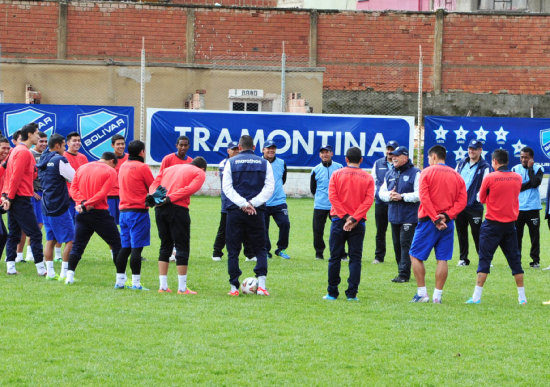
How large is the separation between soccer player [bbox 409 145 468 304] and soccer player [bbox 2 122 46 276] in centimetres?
502

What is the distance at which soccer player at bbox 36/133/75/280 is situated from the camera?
11.9m

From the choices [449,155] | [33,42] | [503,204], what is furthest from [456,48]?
[503,204]

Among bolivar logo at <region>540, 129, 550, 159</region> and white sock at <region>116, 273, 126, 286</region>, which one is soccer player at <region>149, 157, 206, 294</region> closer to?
white sock at <region>116, 273, 126, 286</region>

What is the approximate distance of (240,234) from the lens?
10.9 m

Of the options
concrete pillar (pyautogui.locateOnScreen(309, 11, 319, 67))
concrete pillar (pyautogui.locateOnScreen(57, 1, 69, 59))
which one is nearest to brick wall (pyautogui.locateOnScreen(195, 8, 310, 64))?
concrete pillar (pyautogui.locateOnScreen(309, 11, 319, 67))

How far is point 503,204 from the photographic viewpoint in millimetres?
10734

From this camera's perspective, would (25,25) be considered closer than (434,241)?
No

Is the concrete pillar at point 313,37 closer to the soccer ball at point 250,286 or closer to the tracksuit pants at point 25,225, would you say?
the tracksuit pants at point 25,225

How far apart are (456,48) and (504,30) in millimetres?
2051

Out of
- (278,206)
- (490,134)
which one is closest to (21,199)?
(278,206)

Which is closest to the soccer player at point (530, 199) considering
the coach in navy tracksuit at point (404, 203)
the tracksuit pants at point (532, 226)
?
the tracksuit pants at point (532, 226)

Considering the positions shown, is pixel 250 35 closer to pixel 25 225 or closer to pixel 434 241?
pixel 25 225

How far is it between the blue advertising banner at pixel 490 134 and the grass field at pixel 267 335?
1227cm

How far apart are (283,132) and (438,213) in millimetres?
14196
